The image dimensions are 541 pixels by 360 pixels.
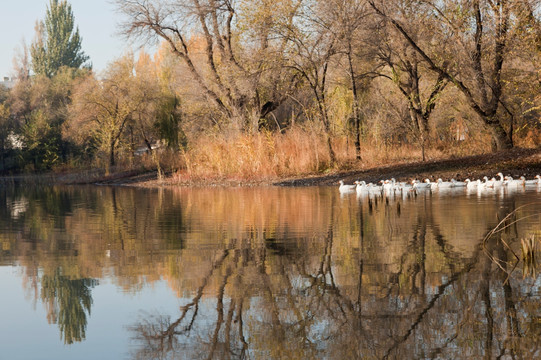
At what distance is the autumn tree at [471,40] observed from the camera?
80.9ft

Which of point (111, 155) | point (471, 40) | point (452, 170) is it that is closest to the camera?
point (452, 170)

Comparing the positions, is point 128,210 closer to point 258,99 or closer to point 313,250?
point 313,250

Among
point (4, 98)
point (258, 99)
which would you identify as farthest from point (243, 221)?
point (4, 98)

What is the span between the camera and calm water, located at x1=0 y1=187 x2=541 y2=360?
16.6 feet

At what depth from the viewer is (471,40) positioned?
26250 mm

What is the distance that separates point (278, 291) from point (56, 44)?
95.2 metres

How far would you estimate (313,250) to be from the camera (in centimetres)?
918

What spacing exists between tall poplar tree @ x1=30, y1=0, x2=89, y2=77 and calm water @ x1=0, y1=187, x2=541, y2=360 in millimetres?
84248

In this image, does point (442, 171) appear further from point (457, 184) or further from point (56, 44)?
point (56, 44)

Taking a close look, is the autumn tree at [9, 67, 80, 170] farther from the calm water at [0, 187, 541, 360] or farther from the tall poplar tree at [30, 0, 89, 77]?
the calm water at [0, 187, 541, 360]

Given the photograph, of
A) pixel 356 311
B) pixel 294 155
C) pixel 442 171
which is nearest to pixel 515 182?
pixel 442 171

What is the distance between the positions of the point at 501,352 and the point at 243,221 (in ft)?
30.1

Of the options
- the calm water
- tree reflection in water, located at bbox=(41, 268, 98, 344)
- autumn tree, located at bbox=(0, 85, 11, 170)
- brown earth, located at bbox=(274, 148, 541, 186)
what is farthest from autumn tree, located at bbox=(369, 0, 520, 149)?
autumn tree, located at bbox=(0, 85, 11, 170)

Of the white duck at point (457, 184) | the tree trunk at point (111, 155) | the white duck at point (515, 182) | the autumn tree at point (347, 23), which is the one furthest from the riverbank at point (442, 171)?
the tree trunk at point (111, 155)
